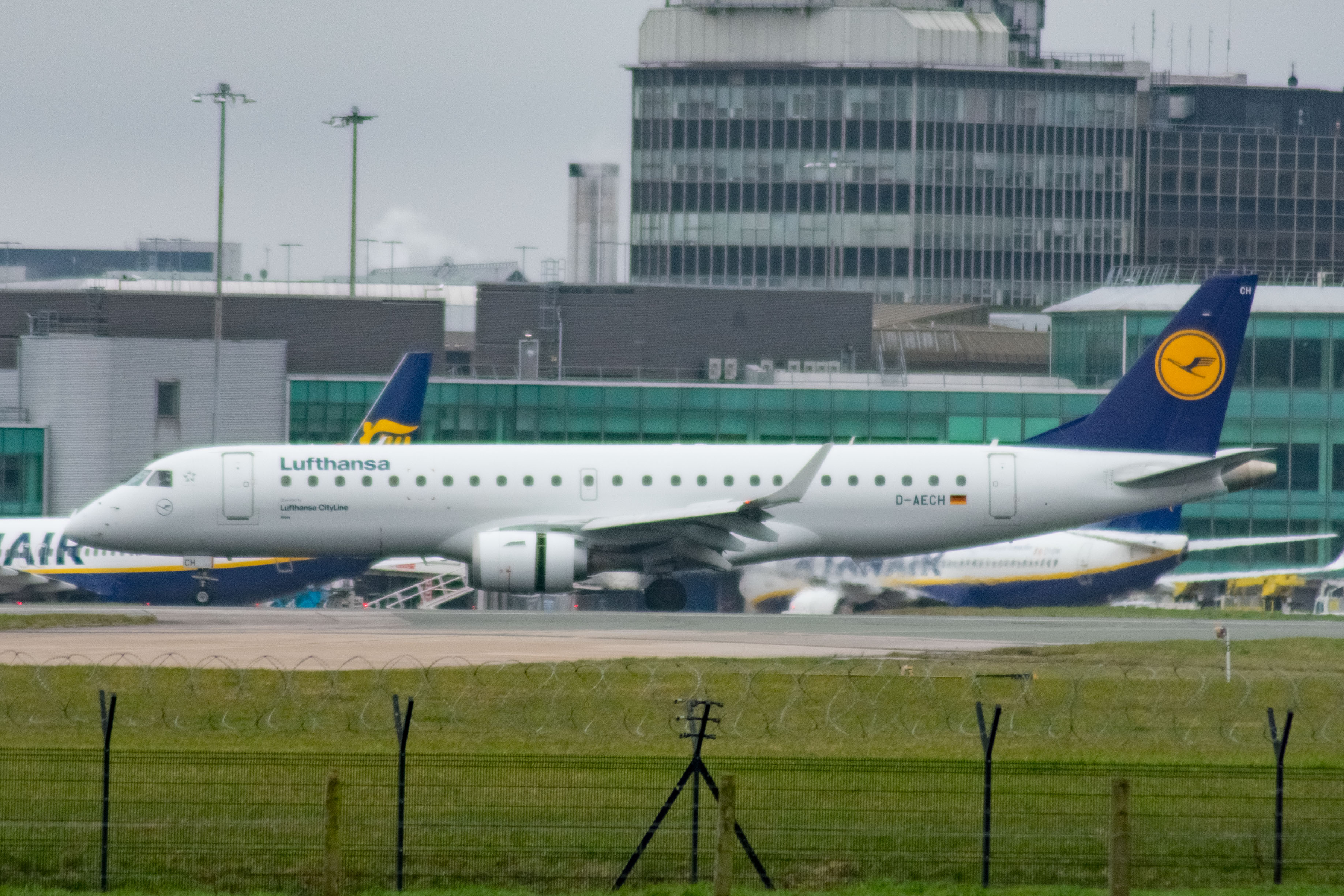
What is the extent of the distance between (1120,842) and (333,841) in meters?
6.18

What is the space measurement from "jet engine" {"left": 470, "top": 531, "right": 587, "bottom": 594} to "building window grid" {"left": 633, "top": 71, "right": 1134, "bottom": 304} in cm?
11655

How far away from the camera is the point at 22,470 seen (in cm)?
7300

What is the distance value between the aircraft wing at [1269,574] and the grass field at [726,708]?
35.1 metres

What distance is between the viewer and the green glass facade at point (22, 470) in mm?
72438

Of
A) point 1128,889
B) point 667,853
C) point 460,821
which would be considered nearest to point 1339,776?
point 1128,889

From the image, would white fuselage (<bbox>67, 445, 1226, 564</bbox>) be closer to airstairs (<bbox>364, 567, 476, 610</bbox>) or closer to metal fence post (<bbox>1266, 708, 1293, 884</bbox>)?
airstairs (<bbox>364, 567, 476, 610</bbox>)

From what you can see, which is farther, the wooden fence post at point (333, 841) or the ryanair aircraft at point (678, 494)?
the ryanair aircraft at point (678, 494)

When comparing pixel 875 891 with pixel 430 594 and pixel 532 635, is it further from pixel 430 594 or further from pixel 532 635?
pixel 430 594

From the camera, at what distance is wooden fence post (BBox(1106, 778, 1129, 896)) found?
584 inches

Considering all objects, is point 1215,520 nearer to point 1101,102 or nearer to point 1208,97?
point 1101,102

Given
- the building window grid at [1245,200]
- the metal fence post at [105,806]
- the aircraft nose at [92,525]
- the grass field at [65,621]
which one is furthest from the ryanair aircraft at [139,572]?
the building window grid at [1245,200]

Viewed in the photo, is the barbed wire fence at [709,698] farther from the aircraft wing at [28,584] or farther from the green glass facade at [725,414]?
the green glass facade at [725,414]

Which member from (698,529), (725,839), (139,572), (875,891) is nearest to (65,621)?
(698,529)

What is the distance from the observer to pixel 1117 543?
5569cm
